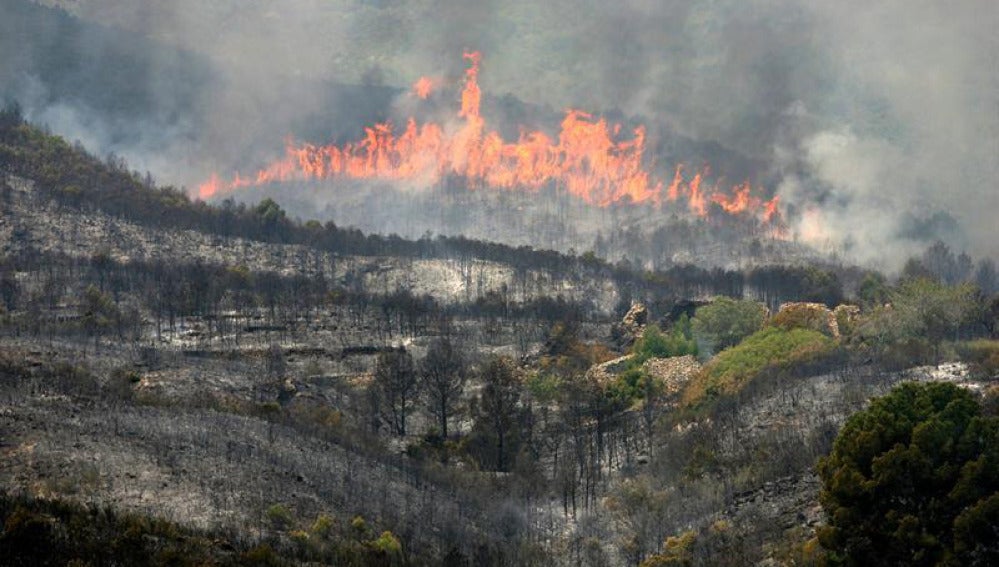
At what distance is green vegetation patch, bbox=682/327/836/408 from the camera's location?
10438cm

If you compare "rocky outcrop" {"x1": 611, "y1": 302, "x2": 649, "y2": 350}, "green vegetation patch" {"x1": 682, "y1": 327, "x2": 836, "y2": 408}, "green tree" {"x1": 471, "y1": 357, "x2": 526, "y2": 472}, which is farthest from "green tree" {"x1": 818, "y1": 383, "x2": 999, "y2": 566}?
"rocky outcrop" {"x1": 611, "y1": 302, "x2": 649, "y2": 350}

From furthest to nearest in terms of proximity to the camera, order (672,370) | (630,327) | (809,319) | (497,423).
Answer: (630,327)
(809,319)
(672,370)
(497,423)

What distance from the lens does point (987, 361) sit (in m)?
84.8

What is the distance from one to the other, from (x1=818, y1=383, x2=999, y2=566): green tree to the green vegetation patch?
54.4 m

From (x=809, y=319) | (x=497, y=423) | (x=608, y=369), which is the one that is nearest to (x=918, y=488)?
(x=497, y=423)

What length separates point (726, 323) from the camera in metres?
135

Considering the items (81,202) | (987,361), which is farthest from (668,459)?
(81,202)

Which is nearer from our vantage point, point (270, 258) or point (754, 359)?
point (754, 359)

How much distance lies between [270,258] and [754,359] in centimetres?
9672

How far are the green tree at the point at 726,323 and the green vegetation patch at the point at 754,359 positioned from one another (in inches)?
376

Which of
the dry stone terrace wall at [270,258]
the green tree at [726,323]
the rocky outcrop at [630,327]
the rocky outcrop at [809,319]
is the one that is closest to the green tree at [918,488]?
the rocky outcrop at [809,319]

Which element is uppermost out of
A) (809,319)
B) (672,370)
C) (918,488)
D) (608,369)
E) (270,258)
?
(270,258)

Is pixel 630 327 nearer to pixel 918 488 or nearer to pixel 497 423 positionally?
pixel 497 423

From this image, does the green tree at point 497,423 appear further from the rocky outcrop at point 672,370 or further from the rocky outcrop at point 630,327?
the rocky outcrop at point 630,327
